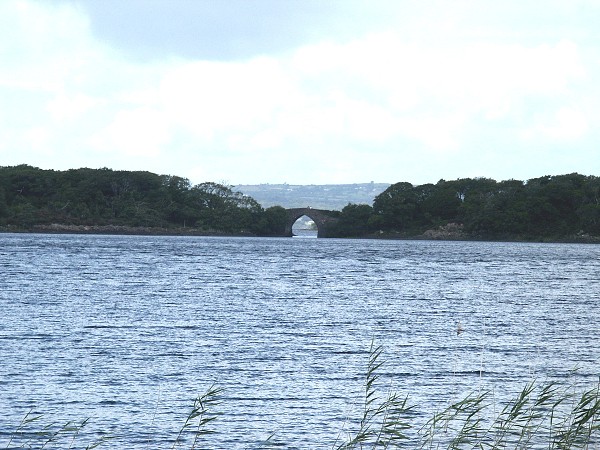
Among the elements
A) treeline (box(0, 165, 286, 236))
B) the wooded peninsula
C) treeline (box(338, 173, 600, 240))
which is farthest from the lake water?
treeline (box(0, 165, 286, 236))

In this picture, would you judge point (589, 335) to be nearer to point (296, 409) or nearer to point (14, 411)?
point (296, 409)

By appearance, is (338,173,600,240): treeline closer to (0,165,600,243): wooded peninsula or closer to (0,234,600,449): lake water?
(0,165,600,243): wooded peninsula

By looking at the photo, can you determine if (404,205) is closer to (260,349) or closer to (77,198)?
(77,198)

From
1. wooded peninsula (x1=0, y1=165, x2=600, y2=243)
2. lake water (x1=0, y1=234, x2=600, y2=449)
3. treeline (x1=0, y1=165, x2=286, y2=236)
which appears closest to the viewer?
lake water (x1=0, y1=234, x2=600, y2=449)

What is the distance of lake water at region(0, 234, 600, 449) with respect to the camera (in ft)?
61.4

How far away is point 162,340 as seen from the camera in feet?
96.9

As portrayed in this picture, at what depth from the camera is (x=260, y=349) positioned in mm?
27750

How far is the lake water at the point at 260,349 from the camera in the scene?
18.7 m

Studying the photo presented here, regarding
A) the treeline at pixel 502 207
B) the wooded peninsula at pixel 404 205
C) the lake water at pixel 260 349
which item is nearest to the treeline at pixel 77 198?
the wooded peninsula at pixel 404 205

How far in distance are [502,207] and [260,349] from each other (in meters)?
157

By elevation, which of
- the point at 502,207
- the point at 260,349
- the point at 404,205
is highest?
the point at 404,205

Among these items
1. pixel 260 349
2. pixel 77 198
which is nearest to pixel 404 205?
pixel 77 198

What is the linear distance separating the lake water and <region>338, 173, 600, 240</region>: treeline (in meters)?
115

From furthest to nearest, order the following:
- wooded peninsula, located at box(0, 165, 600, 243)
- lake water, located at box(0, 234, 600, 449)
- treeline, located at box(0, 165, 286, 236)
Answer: treeline, located at box(0, 165, 286, 236)
wooded peninsula, located at box(0, 165, 600, 243)
lake water, located at box(0, 234, 600, 449)
